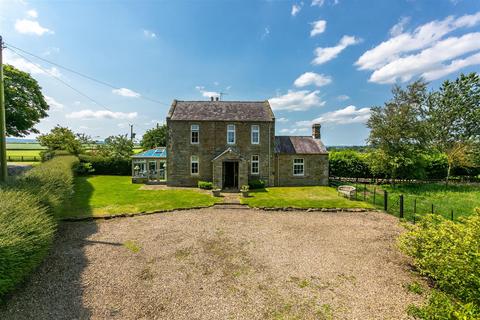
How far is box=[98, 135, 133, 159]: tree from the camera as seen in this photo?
29080 mm

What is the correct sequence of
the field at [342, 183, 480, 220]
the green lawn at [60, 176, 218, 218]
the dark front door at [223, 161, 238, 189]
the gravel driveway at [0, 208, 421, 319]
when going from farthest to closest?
the dark front door at [223, 161, 238, 189]
the field at [342, 183, 480, 220]
the green lawn at [60, 176, 218, 218]
the gravel driveway at [0, 208, 421, 319]

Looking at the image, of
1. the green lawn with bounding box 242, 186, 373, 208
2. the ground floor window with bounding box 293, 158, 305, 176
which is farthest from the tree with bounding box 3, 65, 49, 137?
the ground floor window with bounding box 293, 158, 305, 176

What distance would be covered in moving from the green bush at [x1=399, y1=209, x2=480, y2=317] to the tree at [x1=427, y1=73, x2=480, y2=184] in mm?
36181

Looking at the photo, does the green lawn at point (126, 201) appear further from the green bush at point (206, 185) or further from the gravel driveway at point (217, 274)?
the green bush at point (206, 185)

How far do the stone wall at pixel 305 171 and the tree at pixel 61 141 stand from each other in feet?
97.1

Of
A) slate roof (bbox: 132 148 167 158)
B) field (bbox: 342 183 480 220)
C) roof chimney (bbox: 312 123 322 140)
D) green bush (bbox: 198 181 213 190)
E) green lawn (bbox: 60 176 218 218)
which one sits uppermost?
roof chimney (bbox: 312 123 322 140)

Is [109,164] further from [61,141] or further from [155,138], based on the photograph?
[155,138]

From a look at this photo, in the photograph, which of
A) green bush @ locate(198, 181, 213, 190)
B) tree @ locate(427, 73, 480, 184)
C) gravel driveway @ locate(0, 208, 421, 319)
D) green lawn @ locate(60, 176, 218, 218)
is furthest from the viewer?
tree @ locate(427, 73, 480, 184)

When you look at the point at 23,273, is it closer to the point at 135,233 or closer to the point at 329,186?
the point at 135,233

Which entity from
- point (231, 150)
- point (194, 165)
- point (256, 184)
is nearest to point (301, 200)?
point (256, 184)

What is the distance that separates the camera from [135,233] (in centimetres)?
939

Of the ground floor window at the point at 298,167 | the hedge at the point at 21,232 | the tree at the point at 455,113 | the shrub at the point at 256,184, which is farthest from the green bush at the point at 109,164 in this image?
the tree at the point at 455,113

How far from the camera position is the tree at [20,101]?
2367cm

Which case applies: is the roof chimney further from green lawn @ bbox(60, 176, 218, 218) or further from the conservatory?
the conservatory
